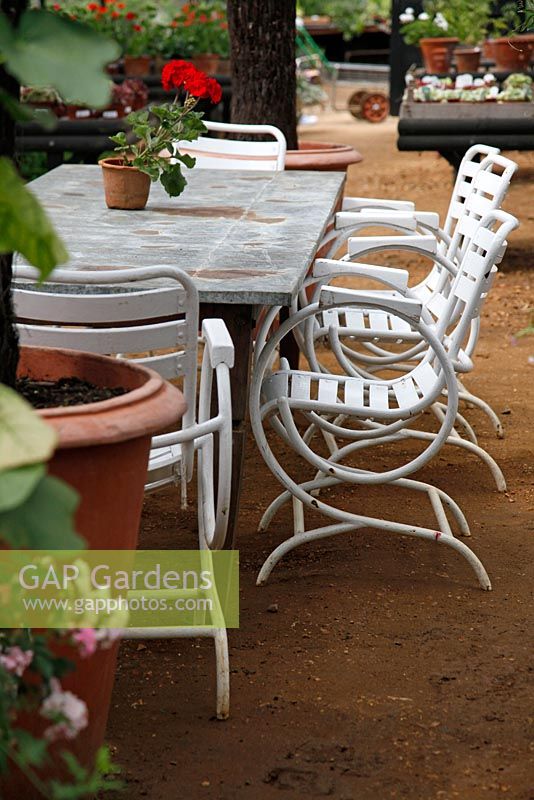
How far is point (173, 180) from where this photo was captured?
11.1ft

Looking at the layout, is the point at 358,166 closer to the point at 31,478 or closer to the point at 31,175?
the point at 31,175

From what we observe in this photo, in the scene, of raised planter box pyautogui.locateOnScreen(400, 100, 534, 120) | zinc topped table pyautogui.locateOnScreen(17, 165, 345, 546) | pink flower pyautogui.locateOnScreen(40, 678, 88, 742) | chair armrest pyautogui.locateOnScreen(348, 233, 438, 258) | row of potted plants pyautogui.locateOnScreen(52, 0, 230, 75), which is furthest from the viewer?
row of potted plants pyautogui.locateOnScreen(52, 0, 230, 75)

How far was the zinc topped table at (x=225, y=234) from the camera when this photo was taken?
2473mm

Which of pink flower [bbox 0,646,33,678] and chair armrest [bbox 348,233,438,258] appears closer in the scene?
pink flower [bbox 0,646,33,678]

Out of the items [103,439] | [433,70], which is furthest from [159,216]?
[433,70]

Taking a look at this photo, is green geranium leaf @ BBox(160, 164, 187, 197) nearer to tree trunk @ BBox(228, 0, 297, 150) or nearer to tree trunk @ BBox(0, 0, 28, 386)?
tree trunk @ BBox(0, 0, 28, 386)

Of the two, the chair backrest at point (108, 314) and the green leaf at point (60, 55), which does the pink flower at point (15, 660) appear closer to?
the green leaf at point (60, 55)

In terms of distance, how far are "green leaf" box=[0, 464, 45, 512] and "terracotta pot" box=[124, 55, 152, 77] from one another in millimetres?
9341

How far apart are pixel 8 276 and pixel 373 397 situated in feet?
4.93

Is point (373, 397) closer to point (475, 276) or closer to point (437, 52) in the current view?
point (475, 276)

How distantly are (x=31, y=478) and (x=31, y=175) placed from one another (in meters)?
7.93

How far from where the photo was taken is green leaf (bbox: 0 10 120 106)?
41.7 inches

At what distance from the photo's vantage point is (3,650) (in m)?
1.33

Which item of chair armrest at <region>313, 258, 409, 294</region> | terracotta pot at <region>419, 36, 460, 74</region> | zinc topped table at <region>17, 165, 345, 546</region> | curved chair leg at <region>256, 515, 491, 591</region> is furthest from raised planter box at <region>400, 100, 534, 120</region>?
curved chair leg at <region>256, 515, 491, 591</region>
